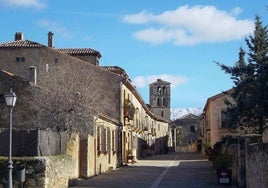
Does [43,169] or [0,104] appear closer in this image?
[43,169]

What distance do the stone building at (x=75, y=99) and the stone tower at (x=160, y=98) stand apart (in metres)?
61.0

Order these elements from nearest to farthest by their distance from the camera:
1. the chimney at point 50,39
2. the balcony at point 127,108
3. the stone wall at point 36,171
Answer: the stone wall at point 36,171 → the balcony at point 127,108 → the chimney at point 50,39

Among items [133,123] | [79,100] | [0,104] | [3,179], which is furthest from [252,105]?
[133,123]

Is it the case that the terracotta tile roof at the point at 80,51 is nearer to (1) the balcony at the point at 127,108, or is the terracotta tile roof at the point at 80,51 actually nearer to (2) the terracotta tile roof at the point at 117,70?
(2) the terracotta tile roof at the point at 117,70

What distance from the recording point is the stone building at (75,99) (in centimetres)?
2584

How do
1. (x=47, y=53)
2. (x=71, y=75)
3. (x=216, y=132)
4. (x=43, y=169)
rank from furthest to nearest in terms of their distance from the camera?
(x=216, y=132) → (x=47, y=53) → (x=71, y=75) → (x=43, y=169)

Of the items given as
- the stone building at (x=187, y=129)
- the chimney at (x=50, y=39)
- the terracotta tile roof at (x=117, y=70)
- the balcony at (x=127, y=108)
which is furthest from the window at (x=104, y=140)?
the stone building at (x=187, y=129)

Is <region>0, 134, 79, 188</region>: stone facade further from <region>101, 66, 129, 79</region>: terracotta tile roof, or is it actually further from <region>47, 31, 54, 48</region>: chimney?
<region>47, 31, 54, 48</region>: chimney

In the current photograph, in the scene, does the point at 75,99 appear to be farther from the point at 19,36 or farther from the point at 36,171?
the point at 19,36

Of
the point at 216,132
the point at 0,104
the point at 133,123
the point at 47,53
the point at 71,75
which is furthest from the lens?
the point at 216,132

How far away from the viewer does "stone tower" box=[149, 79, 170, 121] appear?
113250 mm

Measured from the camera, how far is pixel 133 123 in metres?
47.9

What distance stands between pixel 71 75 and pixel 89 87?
142 cm

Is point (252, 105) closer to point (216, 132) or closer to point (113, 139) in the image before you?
point (113, 139)
